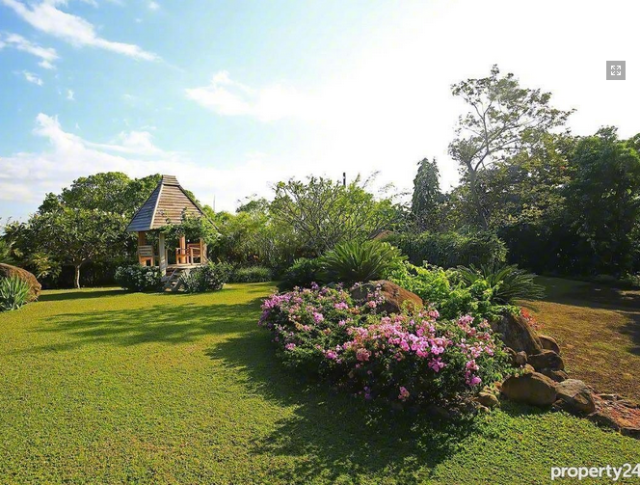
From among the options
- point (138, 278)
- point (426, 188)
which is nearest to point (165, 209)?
point (138, 278)

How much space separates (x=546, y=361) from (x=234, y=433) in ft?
12.2

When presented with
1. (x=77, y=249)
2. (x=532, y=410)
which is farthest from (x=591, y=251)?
(x=77, y=249)

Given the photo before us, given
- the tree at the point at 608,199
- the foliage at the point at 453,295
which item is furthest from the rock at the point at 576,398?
the tree at the point at 608,199

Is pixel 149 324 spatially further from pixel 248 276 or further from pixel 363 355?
pixel 248 276

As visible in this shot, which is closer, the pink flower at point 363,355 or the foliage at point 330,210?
the pink flower at point 363,355

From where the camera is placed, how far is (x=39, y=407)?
11.5 ft

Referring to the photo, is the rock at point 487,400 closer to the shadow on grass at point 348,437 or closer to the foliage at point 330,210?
the shadow on grass at point 348,437

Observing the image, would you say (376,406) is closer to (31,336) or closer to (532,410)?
(532,410)

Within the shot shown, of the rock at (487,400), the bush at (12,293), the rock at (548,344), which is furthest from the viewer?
the bush at (12,293)

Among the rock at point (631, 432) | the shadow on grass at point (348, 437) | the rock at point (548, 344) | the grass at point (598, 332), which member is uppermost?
the rock at point (548, 344)

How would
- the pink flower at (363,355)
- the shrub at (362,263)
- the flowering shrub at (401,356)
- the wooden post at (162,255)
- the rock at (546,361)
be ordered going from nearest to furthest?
1. the flowering shrub at (401,356)
2. the pink flower at (363,355)
3. the rock at (546,361)
4. the shrub at (362,263)
5. the wooden post at (162,255)

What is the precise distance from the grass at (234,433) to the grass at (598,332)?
5.44 ft

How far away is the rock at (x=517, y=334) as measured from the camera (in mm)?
4867

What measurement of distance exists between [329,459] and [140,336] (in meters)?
4.49
